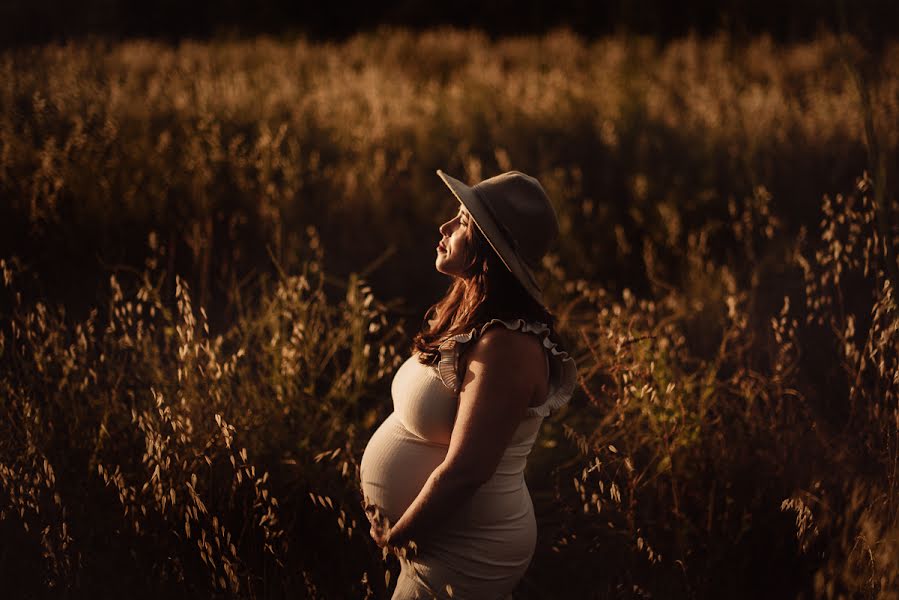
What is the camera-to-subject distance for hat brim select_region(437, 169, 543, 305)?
6.13 feet

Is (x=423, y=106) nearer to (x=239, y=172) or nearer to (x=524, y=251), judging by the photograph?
(x=239, y=172)

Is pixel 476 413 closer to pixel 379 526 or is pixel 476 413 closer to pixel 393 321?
pixel 379 526

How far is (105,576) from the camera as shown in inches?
95.5

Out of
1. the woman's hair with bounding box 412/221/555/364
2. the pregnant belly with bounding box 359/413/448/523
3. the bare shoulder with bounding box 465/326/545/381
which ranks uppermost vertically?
the woman's hair with bounding box 412/221/555/364

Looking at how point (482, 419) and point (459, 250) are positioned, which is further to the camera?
point (459, 250)

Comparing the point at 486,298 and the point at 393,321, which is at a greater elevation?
the point at 486,298

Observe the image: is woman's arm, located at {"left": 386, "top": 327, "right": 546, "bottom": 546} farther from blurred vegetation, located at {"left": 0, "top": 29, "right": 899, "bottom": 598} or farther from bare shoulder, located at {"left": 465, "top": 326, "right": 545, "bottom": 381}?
blurred vegetation, located at {"left": 0, "top": 29, "right": 899, "bottom": 598}

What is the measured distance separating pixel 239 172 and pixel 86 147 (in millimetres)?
894

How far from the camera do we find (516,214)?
1933 millimetres

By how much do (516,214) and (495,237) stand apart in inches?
3.5

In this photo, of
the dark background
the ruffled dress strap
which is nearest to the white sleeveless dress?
the ruffled dress strap

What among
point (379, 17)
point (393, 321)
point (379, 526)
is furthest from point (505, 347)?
point (379, 17)

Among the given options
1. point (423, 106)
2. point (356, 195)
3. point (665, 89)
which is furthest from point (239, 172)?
point (665, 89)

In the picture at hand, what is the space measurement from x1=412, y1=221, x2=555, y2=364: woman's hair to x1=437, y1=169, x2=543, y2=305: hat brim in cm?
5
